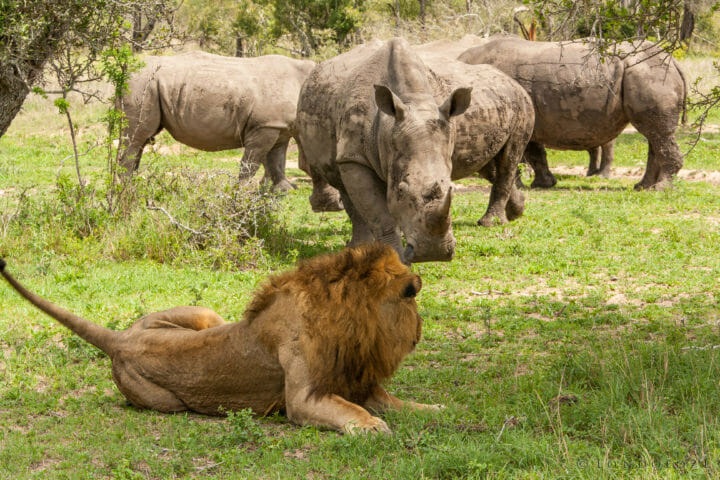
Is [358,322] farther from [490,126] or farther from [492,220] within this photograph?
[492,220]

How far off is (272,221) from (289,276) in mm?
5813

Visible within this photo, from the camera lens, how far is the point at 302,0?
100 feet

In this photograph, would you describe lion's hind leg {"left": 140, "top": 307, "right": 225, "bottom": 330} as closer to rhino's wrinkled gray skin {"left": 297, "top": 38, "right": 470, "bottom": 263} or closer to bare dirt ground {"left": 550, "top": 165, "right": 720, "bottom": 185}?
rhino's wrinkled gray skin {"left": 297, "top": 38, "right": 470, "bottom": 263}

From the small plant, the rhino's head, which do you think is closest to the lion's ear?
the small plant

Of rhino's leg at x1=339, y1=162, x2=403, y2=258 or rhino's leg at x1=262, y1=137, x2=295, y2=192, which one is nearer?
rhino's leg at x1=339, y1=162, x2=403, y2=258

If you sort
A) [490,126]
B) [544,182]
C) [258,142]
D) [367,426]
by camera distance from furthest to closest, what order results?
Answer: [544,182], [258,142], [490,126], [367,426]

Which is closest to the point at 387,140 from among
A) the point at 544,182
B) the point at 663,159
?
the point at 663,159

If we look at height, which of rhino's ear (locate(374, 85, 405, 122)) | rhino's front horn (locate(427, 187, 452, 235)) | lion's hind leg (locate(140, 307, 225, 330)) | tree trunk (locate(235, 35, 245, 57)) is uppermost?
rhino's ear (locate(374, 85, 405, 122))

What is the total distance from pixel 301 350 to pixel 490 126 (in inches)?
247

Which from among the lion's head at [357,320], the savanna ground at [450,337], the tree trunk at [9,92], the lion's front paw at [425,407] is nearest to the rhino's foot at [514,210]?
the savanna ground at [450,337]

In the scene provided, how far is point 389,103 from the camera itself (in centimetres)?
863

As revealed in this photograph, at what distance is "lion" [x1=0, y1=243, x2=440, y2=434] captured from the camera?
5.30 meters

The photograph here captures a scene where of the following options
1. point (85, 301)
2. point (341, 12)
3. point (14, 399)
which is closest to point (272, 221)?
point (85, 301)

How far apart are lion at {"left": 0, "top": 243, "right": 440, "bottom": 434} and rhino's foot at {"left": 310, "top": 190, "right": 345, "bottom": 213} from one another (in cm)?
707
